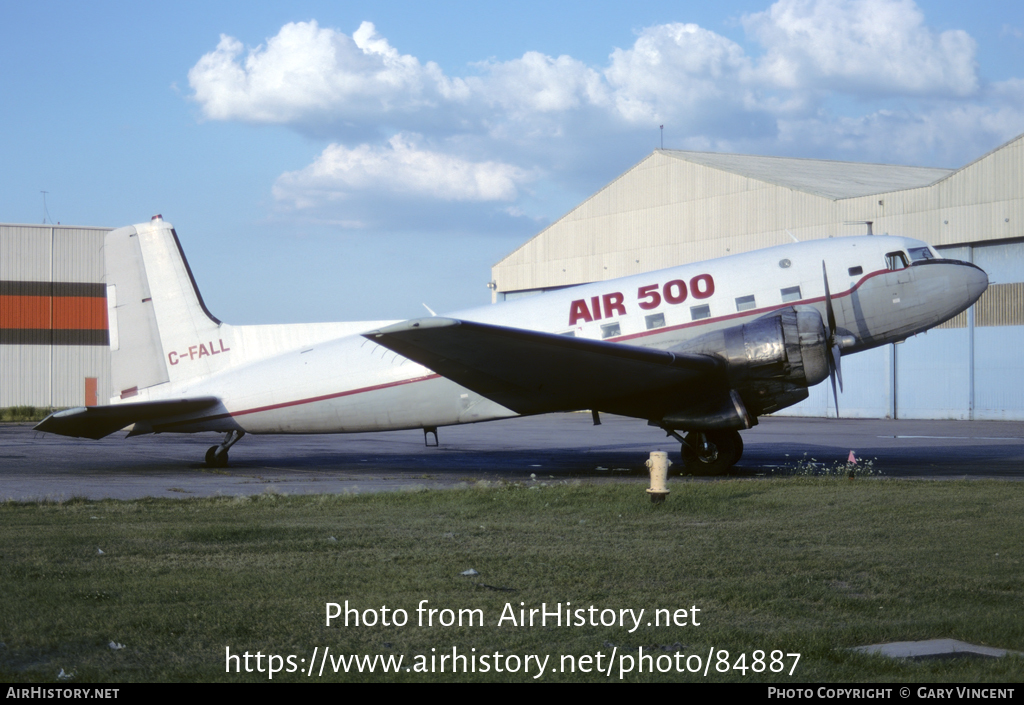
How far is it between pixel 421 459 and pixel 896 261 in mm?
10813

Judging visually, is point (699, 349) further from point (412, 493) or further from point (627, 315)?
point (412, 493)

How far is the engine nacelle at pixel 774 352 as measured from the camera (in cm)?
1507

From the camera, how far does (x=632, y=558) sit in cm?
805

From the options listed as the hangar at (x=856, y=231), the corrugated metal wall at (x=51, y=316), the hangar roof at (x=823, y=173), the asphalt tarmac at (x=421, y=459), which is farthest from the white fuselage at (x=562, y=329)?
the corrugated metal wall at (x=51, y=316)

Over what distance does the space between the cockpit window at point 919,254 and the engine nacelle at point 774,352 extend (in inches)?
101

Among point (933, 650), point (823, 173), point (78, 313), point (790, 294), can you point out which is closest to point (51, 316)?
point (78, 313)

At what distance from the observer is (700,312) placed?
16500mm

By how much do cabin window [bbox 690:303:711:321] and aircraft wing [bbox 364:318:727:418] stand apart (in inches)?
49.8

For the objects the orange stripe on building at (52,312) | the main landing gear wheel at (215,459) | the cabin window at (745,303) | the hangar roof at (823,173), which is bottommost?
the main landing gear wheel at (215,459)

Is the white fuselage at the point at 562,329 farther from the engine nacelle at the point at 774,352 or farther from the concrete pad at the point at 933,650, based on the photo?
the concrete pad at the point at 933,650

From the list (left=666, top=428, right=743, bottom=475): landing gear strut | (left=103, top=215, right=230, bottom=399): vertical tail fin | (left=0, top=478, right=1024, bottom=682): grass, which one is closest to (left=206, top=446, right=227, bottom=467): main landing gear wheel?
(left=103, top=215, right=230, bottom=399): vertical tail fin

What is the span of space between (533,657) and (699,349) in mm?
11124

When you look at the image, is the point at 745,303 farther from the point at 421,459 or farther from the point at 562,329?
the point at 421,459

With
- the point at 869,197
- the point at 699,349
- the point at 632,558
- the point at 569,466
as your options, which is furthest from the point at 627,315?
the point at 869,197
